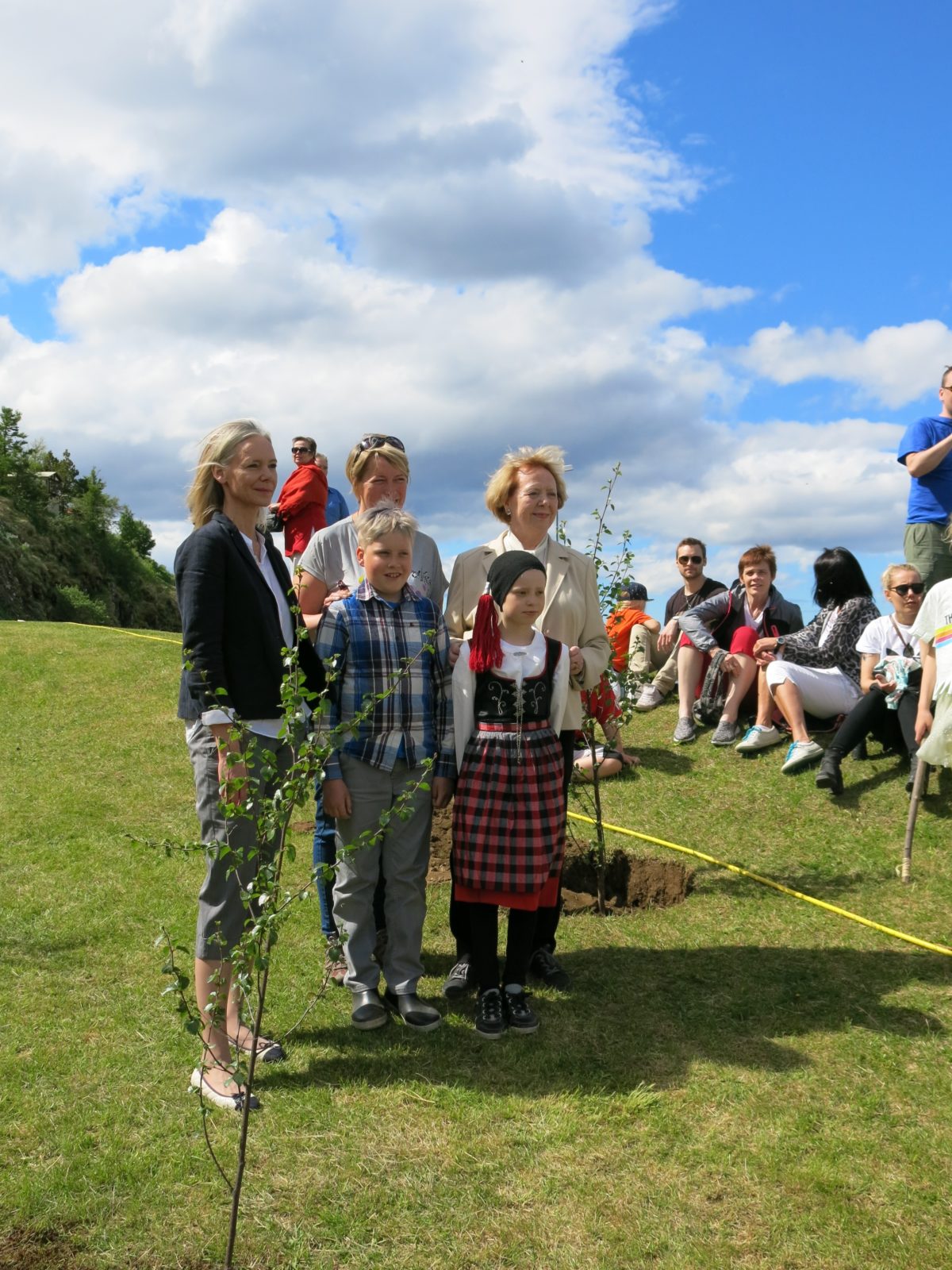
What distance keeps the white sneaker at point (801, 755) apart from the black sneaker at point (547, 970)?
340cm

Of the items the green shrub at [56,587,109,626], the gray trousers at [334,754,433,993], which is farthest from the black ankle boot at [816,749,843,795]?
the green shrub at [56,587,109,626]

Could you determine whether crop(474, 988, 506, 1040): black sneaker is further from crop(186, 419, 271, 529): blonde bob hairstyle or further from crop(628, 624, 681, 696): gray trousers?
crop(628, 624, 681, 696): gray trousers

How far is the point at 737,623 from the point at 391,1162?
654 centimetres

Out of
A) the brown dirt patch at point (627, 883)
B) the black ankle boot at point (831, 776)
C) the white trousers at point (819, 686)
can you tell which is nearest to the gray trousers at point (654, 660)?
the white trousers at point (819, 686)

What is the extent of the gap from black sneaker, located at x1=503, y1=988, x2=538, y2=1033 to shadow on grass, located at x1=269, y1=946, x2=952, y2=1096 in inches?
1.9

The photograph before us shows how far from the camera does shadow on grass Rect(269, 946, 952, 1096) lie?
13.3ft

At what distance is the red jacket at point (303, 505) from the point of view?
9.81 metres

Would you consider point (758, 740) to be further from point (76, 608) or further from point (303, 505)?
point (76, 608)

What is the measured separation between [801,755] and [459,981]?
3930mm

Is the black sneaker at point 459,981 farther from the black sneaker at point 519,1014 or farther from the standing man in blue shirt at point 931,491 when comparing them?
the standing man in blue shirt at point 931,491

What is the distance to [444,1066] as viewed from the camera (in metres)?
4.09

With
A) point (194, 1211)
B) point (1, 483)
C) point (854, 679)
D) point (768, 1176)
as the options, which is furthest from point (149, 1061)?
point (1, 483)

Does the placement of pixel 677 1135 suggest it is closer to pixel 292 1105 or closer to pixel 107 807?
pixel 292 1105

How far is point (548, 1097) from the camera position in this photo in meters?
3.86
